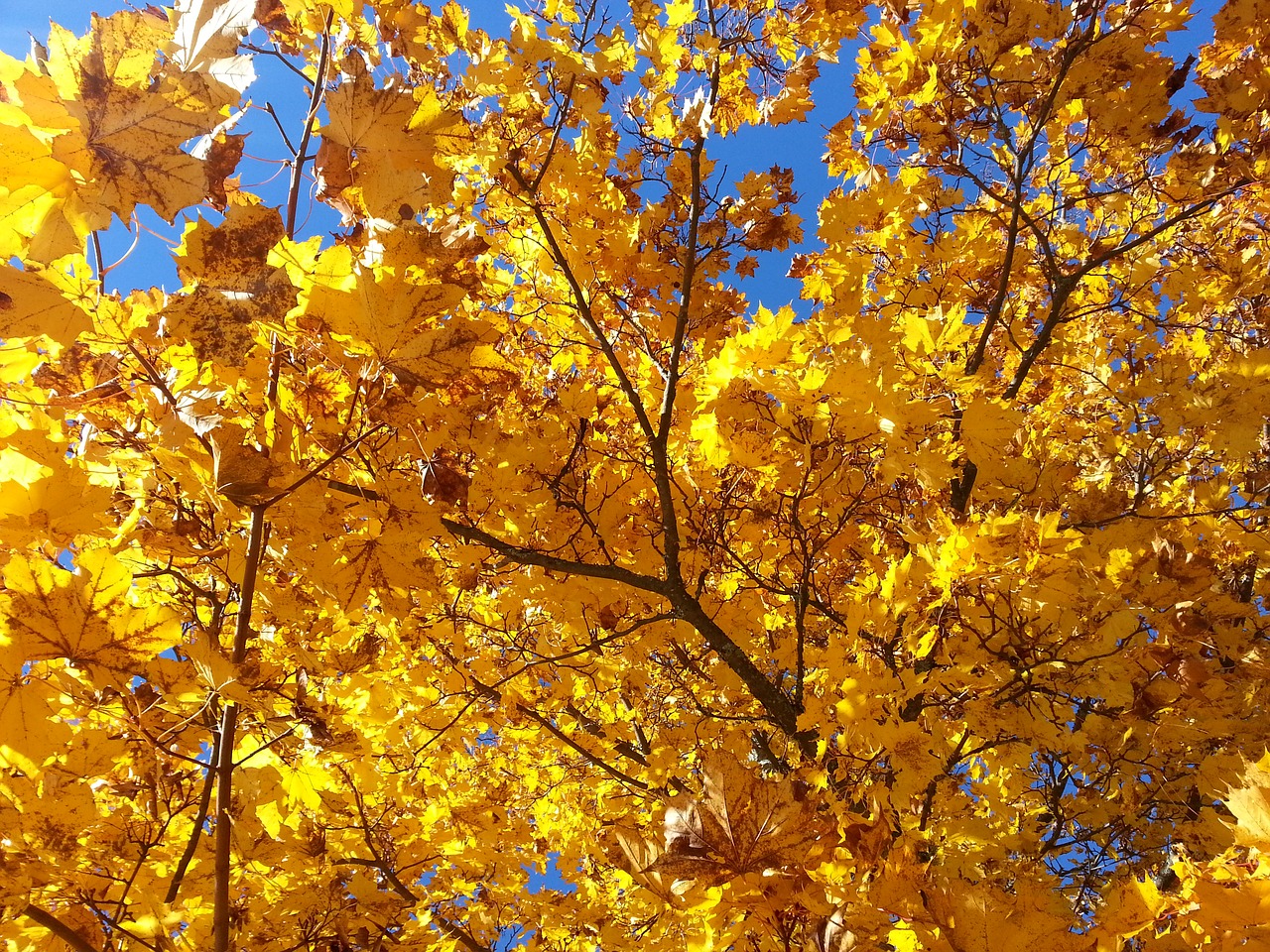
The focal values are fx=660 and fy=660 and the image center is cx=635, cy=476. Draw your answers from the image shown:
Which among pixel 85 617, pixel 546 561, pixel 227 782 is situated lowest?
pixel 227 782

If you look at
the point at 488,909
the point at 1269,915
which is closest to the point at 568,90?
the point at 1269,915

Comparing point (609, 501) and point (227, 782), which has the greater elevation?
point (609, 501)

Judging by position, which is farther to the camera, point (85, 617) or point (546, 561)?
point (546, 561)

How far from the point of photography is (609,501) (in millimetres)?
1985

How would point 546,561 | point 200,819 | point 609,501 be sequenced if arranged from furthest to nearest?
point 609,501 → point 546,561 → point 200,819

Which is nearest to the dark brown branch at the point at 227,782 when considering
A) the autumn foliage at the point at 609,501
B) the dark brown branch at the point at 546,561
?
the autumn foliage at the point at 609,501

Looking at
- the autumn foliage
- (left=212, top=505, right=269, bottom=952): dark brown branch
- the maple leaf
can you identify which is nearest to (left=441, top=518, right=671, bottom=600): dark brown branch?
the autumn foliage

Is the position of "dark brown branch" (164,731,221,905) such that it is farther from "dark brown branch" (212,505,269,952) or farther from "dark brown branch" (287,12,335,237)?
"dark brown branch" (287,12,335,237)

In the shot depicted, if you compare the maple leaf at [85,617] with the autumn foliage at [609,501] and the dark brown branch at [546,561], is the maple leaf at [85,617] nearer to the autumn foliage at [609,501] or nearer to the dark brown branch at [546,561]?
the autumn foliage at [609,501]

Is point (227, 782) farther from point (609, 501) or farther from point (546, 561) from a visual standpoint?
point (609, 501)

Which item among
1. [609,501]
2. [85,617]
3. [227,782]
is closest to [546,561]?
[609,501]

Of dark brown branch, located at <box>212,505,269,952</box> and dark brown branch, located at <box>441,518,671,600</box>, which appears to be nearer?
dark brown branch, located at <box>212,505,269,952</box>

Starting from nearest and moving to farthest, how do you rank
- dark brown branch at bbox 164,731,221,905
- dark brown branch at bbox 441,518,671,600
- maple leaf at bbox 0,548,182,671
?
maple leaf at bbox 0,548,182,671, dark brown branch at bbox 164,731,221,905, dark brown branch at bbox 441,518,671,600

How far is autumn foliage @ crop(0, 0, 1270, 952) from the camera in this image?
990mm
